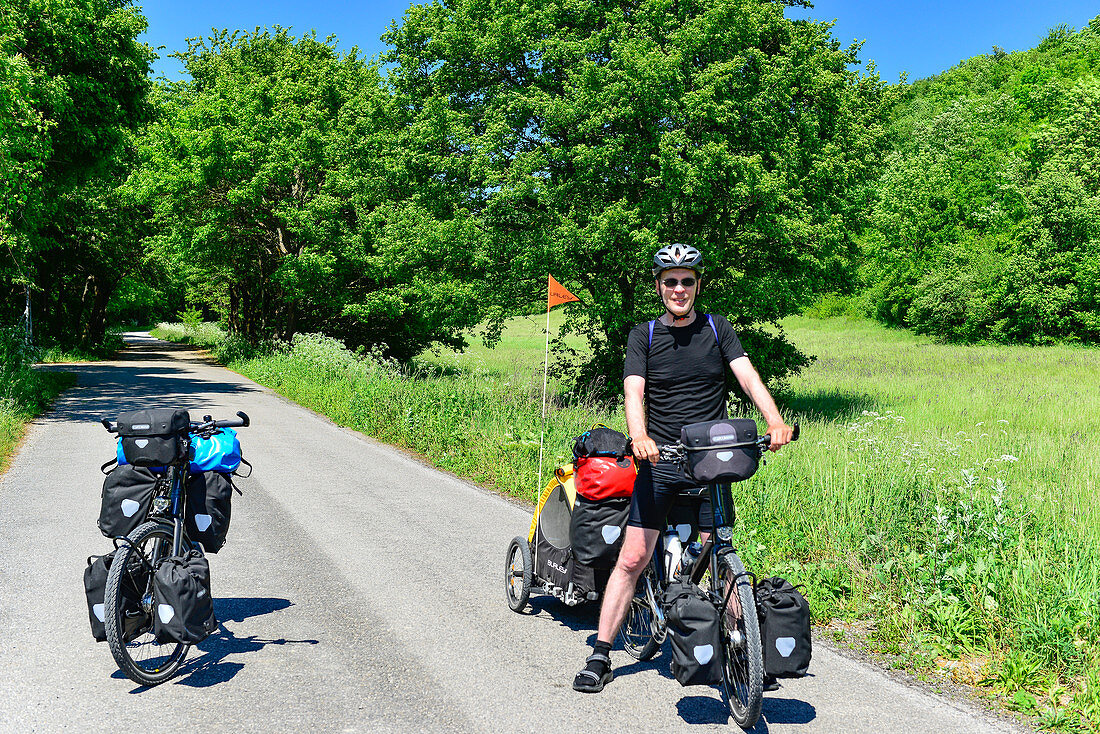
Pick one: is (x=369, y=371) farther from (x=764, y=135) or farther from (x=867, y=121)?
(x=867, y=121)

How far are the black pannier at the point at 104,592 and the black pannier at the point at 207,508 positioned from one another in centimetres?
48

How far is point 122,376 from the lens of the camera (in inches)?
1057

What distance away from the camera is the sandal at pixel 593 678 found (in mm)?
4133

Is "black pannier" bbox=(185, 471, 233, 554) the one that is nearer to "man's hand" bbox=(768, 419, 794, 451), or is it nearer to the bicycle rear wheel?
the bicycle rear wheel

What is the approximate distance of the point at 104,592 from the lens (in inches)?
159

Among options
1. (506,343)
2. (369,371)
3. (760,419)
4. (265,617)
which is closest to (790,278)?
(760,419)

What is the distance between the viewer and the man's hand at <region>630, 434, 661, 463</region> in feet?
11.8

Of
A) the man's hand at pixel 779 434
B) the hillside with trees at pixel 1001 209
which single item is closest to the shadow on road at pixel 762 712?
the man's hand at pixel 779 434

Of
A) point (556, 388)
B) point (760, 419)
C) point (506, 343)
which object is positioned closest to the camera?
point (760, 419)

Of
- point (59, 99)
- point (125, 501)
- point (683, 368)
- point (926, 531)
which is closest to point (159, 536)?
point (125, 501)

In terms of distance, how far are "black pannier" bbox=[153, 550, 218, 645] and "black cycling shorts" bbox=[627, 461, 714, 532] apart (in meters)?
2.23

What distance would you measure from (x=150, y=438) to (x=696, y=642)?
10.1 ft

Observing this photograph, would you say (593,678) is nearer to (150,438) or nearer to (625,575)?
(625,575)

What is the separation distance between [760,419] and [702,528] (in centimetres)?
1147
